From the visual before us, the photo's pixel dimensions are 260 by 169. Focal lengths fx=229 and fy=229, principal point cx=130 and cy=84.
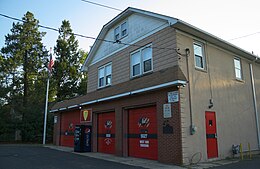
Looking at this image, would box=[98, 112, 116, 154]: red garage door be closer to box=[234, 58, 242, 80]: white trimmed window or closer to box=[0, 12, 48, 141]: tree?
box=[234, 58, 242, 80]: white trimmed window

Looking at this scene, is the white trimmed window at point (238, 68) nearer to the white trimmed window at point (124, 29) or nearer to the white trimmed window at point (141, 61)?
the white trimmed window at point (141, 61)

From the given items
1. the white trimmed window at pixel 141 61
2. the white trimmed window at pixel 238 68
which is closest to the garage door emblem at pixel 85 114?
the white trimmed window at pixel 141 61

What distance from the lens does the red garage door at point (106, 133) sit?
13555 millimetres

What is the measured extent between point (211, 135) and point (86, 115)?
8.48 meters

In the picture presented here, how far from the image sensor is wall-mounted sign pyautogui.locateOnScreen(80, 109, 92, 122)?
15484 mm

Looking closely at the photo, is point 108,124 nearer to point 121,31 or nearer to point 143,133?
point 143,133

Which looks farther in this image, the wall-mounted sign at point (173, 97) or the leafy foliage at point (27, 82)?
the leafy foliage at point (27, 82)

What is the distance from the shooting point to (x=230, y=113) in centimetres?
1241

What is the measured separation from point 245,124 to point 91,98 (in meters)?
9.57

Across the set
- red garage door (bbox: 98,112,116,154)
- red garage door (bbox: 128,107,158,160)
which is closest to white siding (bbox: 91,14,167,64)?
red garage door (bbox: 128,107,158,160)

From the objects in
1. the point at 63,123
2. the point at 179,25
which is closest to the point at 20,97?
the point at 63,123

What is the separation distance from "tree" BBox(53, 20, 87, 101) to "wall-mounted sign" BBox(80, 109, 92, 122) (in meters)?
17.3

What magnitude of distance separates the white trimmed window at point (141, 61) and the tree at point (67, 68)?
2135cm

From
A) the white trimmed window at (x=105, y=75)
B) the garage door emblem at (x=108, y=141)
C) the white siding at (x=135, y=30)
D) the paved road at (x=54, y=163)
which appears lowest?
the paved road at (x=54, y=163)
